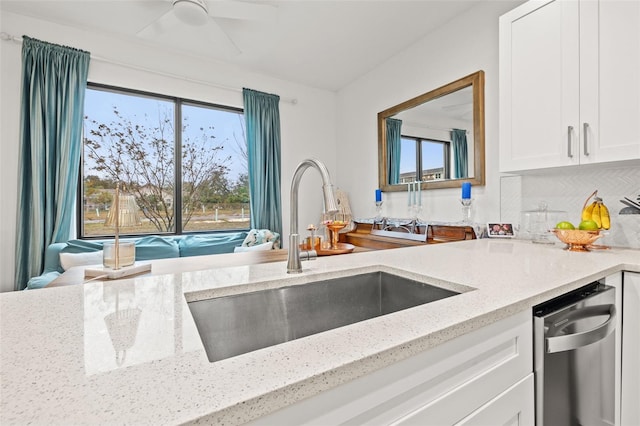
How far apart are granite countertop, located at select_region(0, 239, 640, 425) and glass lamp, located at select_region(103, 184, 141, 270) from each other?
14.6 inches

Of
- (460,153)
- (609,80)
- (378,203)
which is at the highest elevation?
(609,80)

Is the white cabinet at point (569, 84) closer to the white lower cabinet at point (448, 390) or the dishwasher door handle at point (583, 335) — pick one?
the dishwasher door handle at point (583, 335)

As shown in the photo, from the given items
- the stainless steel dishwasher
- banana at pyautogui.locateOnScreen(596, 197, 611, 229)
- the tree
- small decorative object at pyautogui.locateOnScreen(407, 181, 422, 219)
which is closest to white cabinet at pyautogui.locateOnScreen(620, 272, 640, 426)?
the stainless steel dishwasher

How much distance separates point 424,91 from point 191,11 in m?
2.04

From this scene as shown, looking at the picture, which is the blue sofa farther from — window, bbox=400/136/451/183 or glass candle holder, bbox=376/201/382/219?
window, bbox=400/136/451/183

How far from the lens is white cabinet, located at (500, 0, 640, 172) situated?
1.36 metres

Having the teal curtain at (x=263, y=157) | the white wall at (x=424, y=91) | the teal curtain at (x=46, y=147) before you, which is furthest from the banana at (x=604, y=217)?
the teal curtain at (x=46, y=147)

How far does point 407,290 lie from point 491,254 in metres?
0.62

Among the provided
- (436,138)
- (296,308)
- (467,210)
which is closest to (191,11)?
(436,138)

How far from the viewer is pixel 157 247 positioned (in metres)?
2.74

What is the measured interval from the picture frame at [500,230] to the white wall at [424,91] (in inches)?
5.9

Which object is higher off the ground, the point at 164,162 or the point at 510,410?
the point at 164,162

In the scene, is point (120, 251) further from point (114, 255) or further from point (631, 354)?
point (631, 354)

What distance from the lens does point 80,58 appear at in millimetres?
2705
